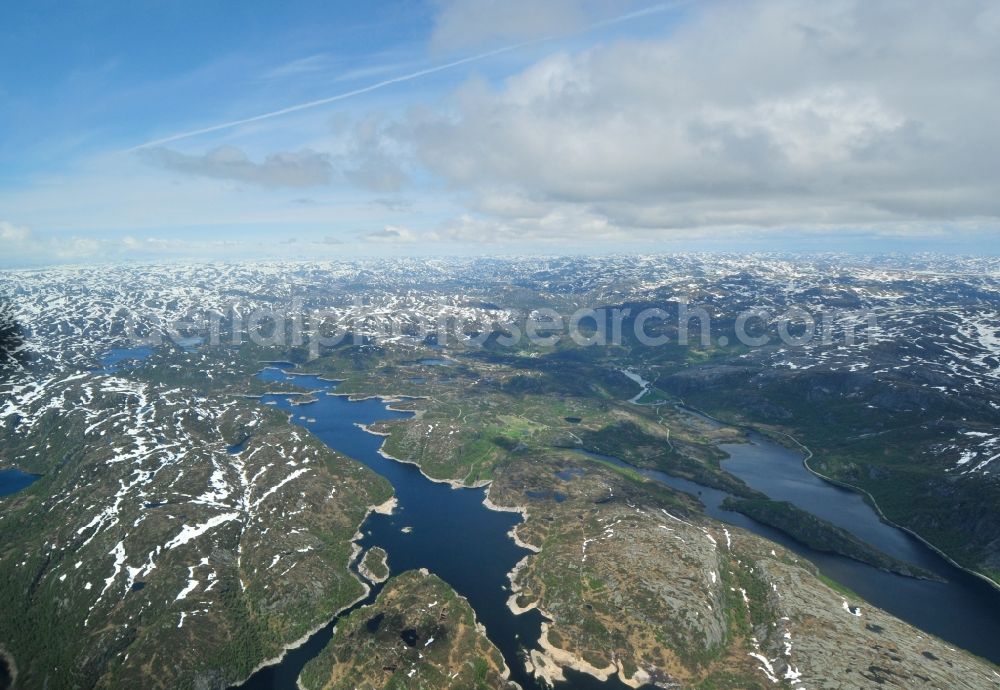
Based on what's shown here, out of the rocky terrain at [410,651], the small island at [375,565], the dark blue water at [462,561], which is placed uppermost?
the rocky terrain at [410,651]

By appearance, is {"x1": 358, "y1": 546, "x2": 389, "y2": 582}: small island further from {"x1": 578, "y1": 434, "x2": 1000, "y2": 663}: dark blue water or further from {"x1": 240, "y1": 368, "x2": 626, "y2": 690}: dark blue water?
{"x1": 578, "y1": 434, "x2": 1000, "y2": 663}: dark blue water

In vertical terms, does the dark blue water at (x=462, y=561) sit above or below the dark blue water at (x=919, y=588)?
above

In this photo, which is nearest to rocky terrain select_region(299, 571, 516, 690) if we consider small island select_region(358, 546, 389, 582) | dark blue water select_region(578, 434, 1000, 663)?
small island select_region(358, 546, 389, 582)

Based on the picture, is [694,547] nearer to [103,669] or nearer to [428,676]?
[428,676]

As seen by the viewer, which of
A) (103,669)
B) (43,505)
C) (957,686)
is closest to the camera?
(957,686)

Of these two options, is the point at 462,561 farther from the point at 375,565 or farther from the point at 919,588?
the point at 919,588

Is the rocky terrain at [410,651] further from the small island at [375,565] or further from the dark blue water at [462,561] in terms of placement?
the small island at [375,565]

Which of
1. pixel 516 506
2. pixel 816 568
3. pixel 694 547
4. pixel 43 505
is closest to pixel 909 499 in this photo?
pixel 816 568

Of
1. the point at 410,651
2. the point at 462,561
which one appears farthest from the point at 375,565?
the point at 410,651

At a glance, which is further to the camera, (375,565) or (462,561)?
(462,561)

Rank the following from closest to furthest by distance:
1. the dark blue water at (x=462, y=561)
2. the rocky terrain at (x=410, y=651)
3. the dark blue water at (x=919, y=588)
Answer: the rocky terrain at (x=410, y=651), the dark blue water at (x=462, y=561), the dark blue water at (x=919, y=588)

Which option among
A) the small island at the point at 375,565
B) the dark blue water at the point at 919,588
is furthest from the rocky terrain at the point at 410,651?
the dark blue water at the point at 919,588
